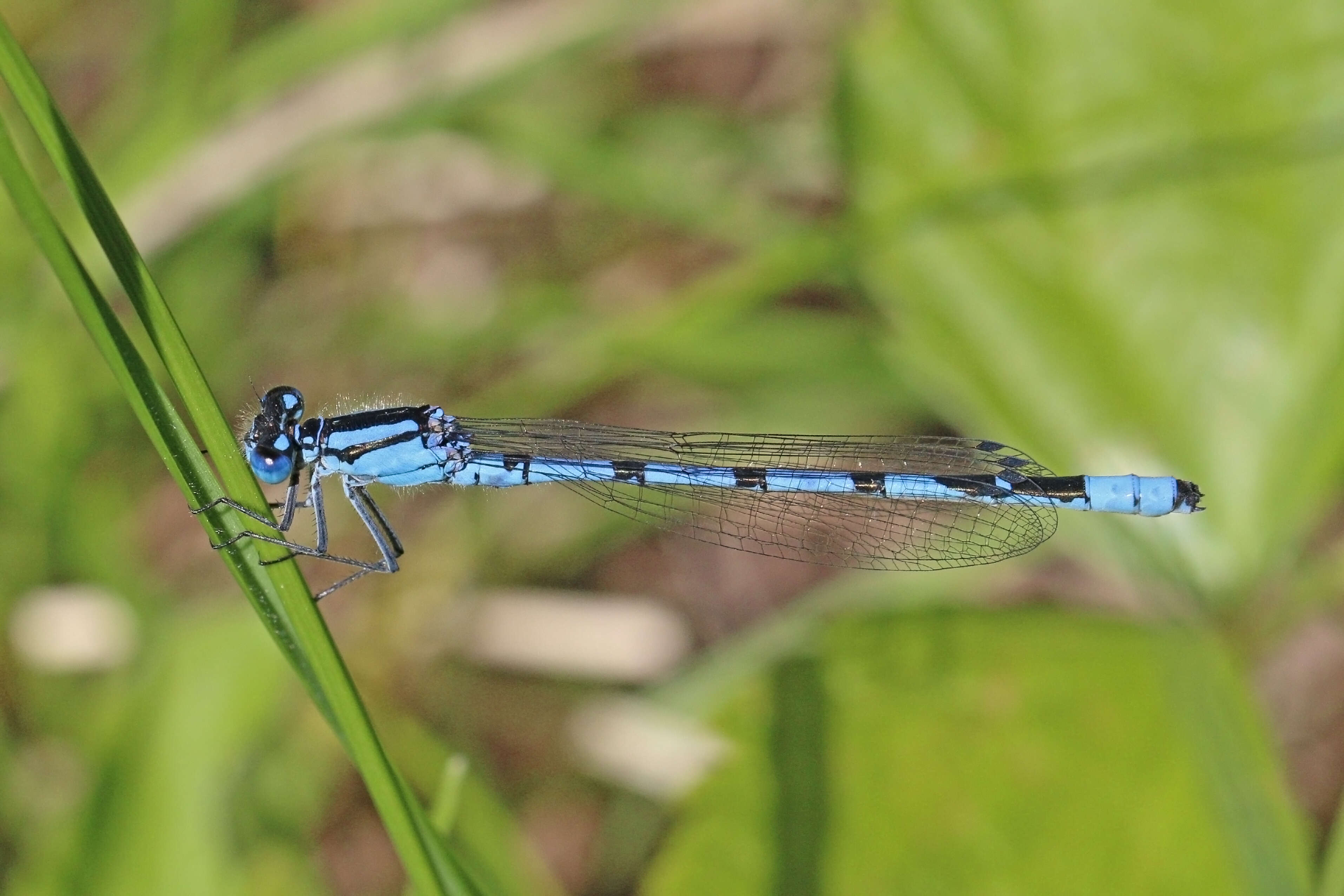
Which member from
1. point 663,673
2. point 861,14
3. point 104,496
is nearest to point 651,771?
point 663,673

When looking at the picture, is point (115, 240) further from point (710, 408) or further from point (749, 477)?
point (710, 408)

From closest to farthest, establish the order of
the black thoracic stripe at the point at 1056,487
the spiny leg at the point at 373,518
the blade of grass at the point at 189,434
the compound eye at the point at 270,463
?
the blade of grass at the point at 189,434, the compound eye at the point at 270,463, the spiny leg at the point at 373,518, the black thoracic stripe at the point at 1056,487

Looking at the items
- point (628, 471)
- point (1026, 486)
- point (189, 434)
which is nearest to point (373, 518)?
point (628, 471)

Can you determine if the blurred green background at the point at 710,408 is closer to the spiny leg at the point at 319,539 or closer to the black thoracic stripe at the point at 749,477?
the spiny leg at the point at 319,539

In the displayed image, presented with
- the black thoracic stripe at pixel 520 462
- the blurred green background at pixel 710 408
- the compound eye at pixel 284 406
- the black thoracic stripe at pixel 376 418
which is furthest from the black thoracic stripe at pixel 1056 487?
the compound eye at pixel 284 406

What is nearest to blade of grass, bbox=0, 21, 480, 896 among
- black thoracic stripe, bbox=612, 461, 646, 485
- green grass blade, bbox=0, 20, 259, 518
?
green grass blade, bbox=0, 20, 259, 518
